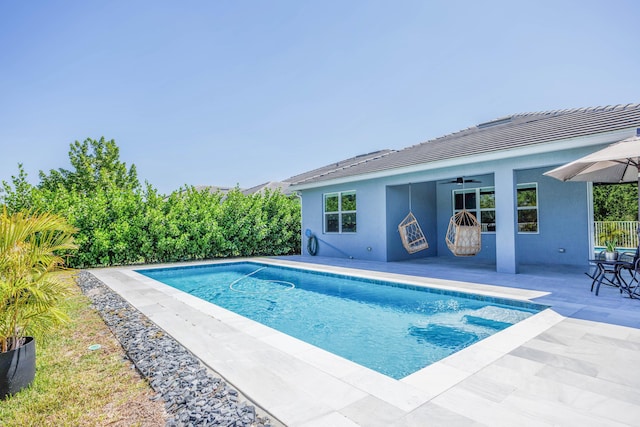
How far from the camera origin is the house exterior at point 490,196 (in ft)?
24.4

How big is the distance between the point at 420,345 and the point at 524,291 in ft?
9.24

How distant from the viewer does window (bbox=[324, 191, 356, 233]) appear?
39.3ft

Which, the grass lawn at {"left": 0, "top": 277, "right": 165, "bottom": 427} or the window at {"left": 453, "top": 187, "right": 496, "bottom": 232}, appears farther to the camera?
the window at {"left": 453, "top": 187, "right": 496, "bottom": 232}

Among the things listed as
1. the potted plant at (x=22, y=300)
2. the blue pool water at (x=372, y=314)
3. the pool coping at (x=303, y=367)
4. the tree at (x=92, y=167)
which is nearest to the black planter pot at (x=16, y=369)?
the potted plant at (x=22, y=300)

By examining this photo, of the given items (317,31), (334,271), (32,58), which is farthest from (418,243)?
(32,58)

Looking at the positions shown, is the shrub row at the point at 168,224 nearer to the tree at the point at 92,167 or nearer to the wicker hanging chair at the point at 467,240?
the wicker hanging chair at the point at 467,240

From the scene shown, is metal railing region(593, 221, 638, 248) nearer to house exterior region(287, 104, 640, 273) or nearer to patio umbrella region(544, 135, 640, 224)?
house exterior region(287, 104, 640, 273)

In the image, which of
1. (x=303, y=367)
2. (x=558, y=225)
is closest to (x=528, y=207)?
(x=558, y=225)

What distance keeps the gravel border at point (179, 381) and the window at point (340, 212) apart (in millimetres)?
8109

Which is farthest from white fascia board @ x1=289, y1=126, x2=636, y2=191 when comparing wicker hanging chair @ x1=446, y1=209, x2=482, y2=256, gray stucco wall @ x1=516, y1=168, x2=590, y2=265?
gray stucco wall @ x1=516, y1=168, x2=590, y2=265

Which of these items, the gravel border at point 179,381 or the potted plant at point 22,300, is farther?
the potted plant at point 22,300

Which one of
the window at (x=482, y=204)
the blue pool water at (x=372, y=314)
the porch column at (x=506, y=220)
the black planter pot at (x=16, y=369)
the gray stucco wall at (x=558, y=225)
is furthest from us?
the window at (x=482, y=204)

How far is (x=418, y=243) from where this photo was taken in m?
10.3

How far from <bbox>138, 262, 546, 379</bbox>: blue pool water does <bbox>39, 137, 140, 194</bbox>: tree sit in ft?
72.7
